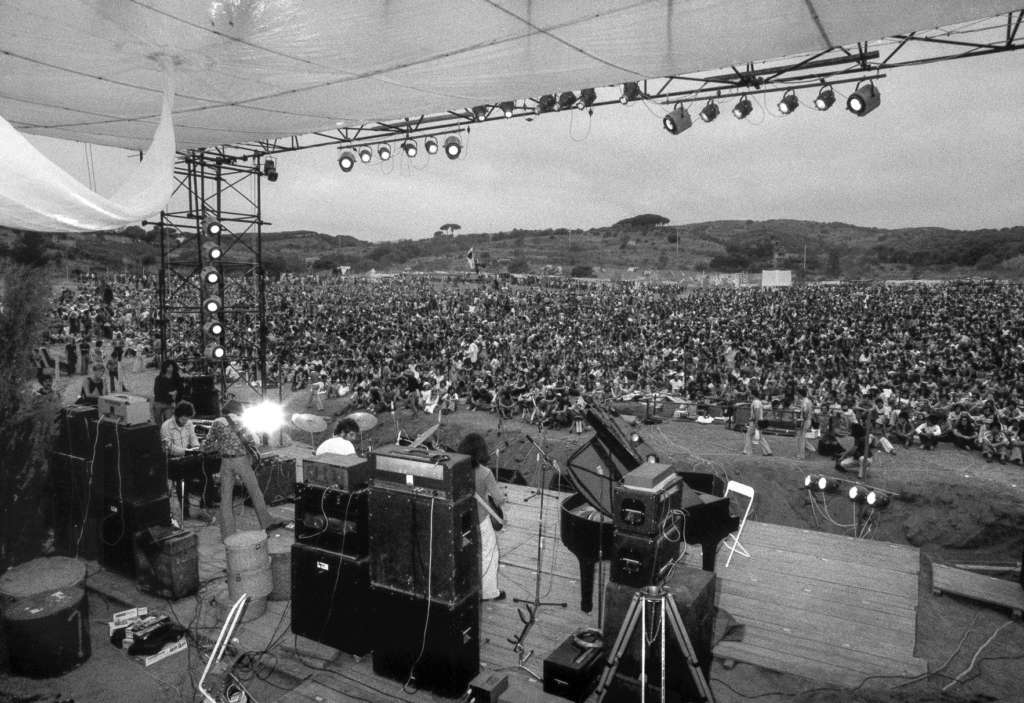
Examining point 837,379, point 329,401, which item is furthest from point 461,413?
point 837,379

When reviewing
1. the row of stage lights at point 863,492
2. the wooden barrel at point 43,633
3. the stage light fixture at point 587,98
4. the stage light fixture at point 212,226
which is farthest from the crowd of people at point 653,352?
the stage light fixture at point 587,98

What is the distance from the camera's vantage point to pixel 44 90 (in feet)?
17.4

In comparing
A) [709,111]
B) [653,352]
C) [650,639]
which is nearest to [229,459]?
[650,639]

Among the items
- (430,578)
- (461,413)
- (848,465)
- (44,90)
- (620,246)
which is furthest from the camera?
(620,246)

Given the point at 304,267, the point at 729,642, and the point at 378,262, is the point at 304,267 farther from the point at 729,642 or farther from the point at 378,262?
the point at 729,642

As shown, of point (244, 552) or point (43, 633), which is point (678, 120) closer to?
point (244, 552)

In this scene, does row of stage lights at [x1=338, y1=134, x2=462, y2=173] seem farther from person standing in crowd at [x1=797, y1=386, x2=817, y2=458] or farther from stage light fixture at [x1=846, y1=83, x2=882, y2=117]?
person standing in crowd at [x1=797, y1=386, x2=817, y2=458]

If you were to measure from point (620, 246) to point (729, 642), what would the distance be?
309 feet

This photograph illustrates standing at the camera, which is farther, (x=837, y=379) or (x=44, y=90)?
(x=837, y=379)

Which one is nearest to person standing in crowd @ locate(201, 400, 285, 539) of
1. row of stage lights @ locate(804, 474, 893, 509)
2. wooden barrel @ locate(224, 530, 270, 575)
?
wooden barrel @ locate(224, 530, 270, 575)

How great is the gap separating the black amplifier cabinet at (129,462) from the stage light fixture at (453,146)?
6.39 meters

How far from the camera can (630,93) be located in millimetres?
8492

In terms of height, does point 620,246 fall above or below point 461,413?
above

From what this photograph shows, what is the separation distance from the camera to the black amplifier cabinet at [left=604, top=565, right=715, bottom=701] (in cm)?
348
